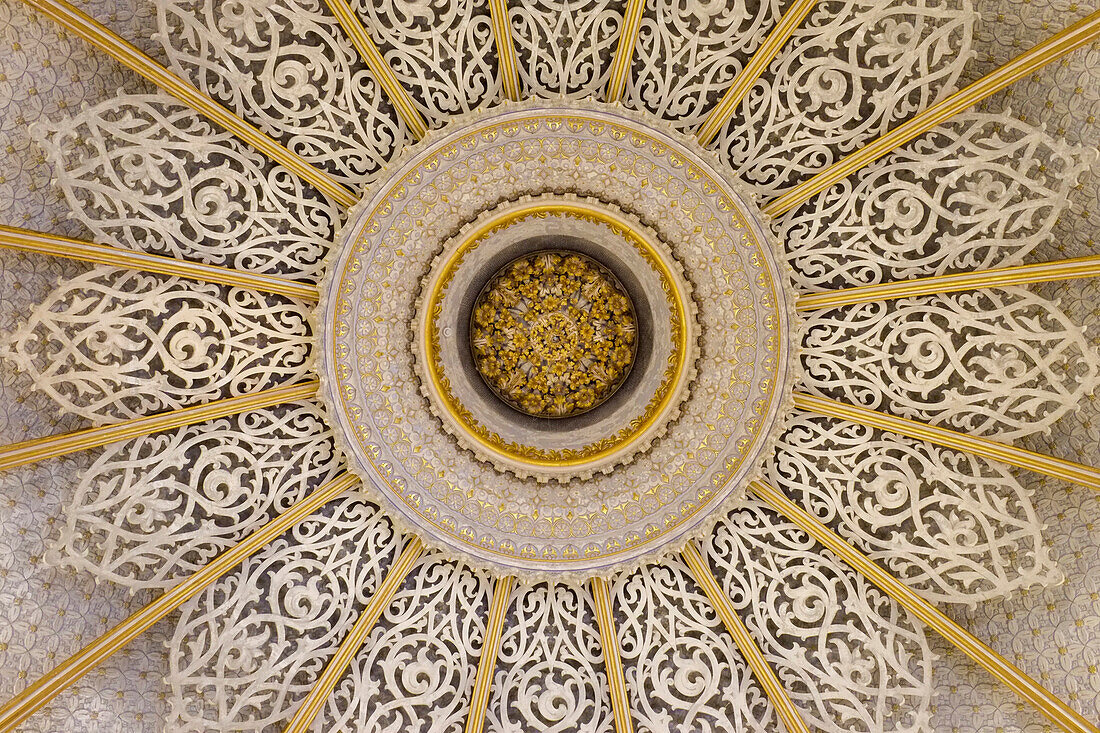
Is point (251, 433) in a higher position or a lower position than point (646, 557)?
higher

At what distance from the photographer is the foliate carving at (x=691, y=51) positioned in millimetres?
8344

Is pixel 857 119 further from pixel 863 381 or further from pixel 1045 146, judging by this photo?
pixel 863 381

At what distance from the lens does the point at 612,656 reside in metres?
9.30

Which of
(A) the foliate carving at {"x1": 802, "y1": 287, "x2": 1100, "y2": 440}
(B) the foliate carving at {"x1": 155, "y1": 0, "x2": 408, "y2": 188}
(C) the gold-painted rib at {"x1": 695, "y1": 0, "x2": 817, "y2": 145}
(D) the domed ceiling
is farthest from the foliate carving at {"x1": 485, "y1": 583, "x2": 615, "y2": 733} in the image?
(C) the gold-painted rib at {"x1": 695, "y1": 0, "x2": 817, "y2": 145}

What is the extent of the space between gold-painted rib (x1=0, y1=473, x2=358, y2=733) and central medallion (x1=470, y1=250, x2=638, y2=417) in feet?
8.61

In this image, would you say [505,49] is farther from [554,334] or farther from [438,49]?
[554,334]

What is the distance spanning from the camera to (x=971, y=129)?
8.19 meters

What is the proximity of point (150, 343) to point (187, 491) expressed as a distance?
1.74 m

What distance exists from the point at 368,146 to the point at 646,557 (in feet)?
19.8

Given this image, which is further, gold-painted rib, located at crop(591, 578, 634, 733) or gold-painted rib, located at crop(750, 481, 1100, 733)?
gold-painted rib, located at crop(591, 578, 634, 733)

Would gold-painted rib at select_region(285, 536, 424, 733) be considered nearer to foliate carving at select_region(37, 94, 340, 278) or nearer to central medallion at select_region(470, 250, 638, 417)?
central medallion at select_region(470, 250, 638, 417)

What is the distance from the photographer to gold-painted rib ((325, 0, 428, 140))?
8211mm

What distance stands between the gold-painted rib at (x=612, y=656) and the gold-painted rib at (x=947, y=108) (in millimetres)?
5122

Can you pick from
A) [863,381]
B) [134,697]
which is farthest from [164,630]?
[863,381]
